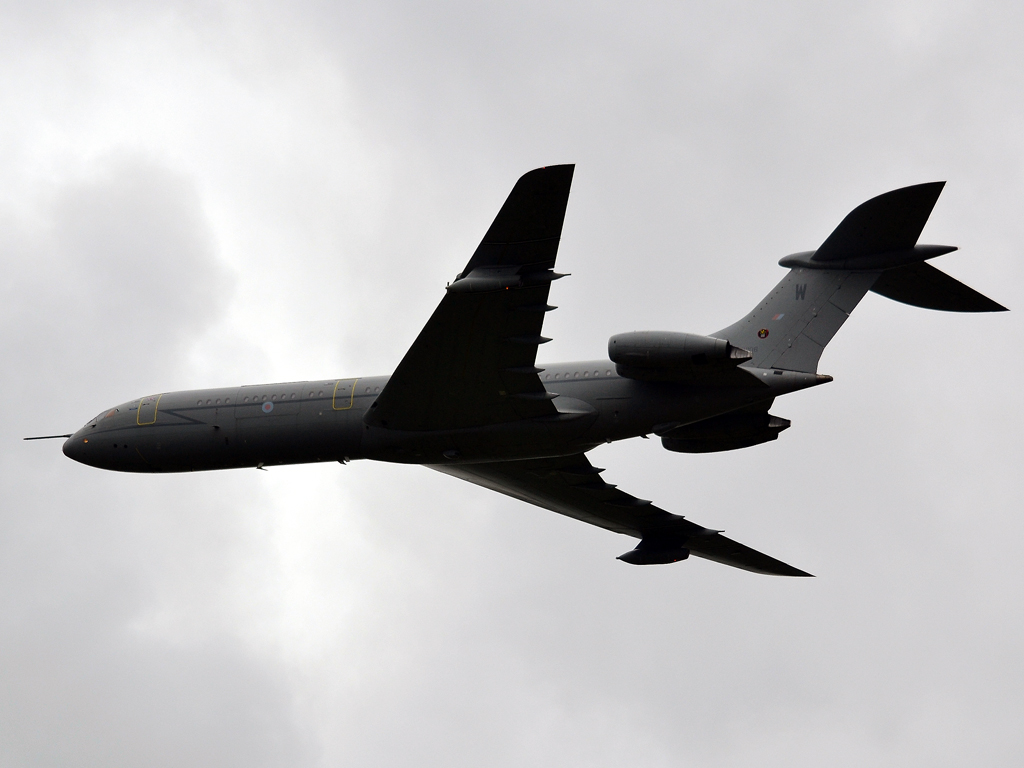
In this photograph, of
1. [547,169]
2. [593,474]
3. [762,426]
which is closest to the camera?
[547,169]

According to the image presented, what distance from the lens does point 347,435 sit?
33.6m

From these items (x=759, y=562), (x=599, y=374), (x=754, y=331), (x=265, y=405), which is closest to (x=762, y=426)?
(x=754, y=331)

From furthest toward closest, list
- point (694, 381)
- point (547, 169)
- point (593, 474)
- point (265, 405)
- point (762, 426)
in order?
point (593, 474) → point (265, 405) → point (762, 426) → point (694, 381) → point (547, 169)

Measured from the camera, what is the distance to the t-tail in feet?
101

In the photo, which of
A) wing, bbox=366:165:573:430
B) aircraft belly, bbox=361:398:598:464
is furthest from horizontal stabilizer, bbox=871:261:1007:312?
wing, bbox=366:165:573:430

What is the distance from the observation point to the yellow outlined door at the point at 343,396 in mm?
33906

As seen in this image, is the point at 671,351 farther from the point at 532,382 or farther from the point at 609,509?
the point at 609,509

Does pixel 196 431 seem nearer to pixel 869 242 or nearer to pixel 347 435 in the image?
pixel 347 435

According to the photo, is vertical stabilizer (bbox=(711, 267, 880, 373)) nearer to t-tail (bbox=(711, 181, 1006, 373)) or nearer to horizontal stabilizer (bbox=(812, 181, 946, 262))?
t-tail (bbox=(711, 181, 1006, 373))

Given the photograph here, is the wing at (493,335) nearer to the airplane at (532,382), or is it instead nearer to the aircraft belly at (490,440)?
the airplane at (532,382)

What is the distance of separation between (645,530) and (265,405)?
1371 centimetres

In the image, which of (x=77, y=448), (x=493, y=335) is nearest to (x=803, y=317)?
(x=493, y=335)

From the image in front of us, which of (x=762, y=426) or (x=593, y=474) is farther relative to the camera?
(x=593, y=474)

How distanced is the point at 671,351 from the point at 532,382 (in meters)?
3.90
